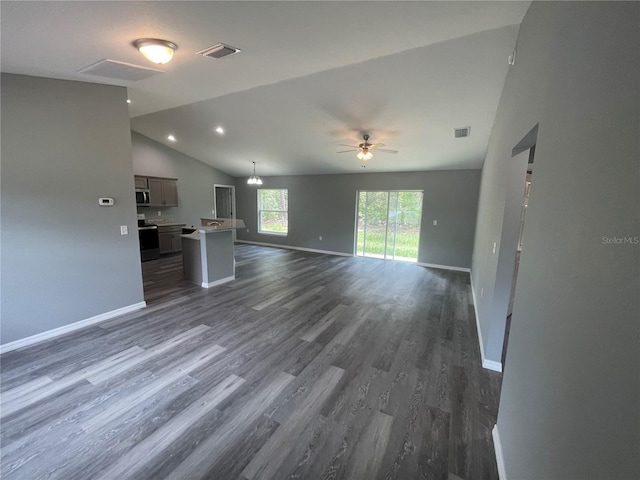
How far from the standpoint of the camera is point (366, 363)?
270cm

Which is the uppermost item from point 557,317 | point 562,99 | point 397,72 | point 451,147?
point 397,72

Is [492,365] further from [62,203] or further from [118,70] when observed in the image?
[62,203]

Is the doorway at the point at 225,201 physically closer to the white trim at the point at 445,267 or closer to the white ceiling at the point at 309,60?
the white ceiling at the point at 309,60

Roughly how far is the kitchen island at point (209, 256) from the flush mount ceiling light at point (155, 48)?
285 cm

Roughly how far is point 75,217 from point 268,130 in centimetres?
341

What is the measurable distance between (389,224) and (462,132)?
3346 millimetres

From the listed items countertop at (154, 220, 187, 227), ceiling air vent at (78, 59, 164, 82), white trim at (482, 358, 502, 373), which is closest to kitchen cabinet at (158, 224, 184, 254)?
countertop at (154, 220, 187, 227)

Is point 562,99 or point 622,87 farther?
point 562,99

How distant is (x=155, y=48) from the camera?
2.22 metres

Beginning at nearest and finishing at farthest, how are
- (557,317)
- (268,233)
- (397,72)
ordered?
(557,317)
(397,72)
(268,233)

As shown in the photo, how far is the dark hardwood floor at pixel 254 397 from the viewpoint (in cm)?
167

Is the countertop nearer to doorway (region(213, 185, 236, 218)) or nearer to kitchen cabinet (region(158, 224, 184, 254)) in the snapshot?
kitchen cabinet (region(158, 224, 184, 254))

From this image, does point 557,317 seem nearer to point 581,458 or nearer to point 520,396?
point 581,458

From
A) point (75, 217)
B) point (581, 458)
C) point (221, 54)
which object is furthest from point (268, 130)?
point (581, 458)
